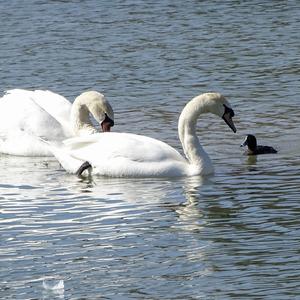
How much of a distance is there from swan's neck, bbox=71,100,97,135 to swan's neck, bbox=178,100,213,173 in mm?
1831

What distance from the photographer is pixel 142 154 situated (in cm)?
1334

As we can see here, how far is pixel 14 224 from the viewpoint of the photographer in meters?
11.2

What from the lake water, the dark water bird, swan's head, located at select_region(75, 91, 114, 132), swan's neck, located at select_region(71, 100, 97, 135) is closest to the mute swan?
the lake water

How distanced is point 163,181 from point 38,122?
260cm

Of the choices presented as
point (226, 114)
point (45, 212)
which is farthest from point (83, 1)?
point (45, 212)

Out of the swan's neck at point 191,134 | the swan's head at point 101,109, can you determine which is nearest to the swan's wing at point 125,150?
the swan's neck at point 191,134

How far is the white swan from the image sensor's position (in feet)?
49.2

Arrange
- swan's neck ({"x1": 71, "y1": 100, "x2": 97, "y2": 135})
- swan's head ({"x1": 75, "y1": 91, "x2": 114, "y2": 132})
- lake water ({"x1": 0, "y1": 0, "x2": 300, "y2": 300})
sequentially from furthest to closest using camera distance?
swan's neck ({"x1": 71, "y1": 100, "x2": 97, "y2": 135})
swan's head ({"x1": 75, "y1": 91, "x2": 114, "y2": 132})
lake water ({"x1": 0, "y1": 0, "x2": 300, "y2": 300})

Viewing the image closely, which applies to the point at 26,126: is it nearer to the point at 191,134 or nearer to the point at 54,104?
the point at 54,104

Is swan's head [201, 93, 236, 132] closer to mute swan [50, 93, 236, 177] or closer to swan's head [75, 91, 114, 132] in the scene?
mute swan [50, 93, 236, 177]

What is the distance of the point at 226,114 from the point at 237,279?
198 inches

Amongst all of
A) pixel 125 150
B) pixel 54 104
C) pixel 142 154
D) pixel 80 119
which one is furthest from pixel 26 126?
pixel 142 154

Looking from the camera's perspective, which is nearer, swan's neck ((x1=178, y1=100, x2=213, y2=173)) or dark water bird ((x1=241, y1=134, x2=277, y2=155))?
swan's neck ((x1=178, y1=100, x2=213, y2=173))

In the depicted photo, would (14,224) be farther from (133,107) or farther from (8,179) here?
(133,107)
